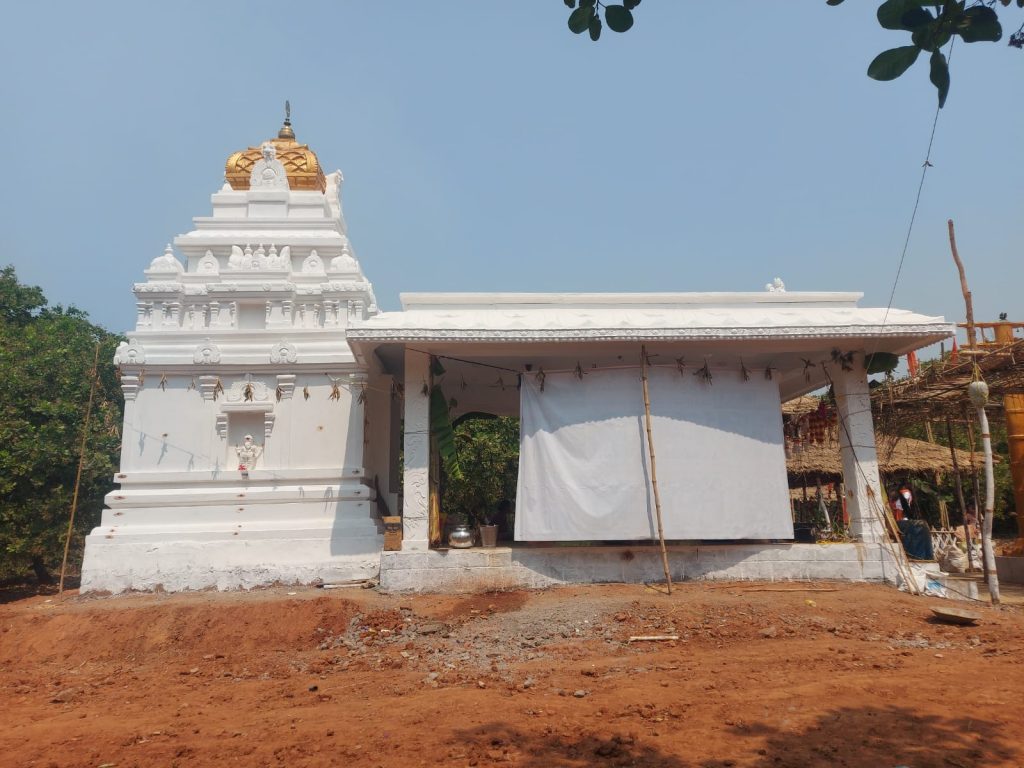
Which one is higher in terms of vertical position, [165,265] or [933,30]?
[165,265]

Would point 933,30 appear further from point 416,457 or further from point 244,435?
point 244,435

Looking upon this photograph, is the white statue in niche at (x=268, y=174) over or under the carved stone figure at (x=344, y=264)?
over

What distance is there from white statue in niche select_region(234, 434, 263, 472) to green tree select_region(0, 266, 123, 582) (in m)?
5.26

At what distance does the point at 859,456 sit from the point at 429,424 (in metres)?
6.53

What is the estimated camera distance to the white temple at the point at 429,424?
9.84 m

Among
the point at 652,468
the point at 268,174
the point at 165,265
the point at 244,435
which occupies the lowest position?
the point at 652,468

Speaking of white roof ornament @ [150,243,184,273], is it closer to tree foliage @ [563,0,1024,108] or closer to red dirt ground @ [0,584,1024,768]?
red dirt ground @ [0,584,1024,768]

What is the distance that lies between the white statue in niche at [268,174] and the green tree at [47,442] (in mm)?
6534

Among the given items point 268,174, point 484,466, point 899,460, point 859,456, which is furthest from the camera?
point 484,466

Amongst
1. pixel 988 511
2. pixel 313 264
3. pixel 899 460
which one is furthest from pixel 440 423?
pixel 899 460

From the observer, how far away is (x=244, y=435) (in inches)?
475

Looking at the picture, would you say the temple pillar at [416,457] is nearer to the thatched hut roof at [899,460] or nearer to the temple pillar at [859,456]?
the temple pillar at [859,456]

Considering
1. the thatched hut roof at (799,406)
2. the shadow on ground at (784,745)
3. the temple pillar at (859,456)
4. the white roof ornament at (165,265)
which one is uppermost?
the white roof ornament at (165,265)

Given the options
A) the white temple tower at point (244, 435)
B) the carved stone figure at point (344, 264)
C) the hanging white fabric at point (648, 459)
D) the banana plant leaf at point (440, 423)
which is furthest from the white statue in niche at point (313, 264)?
the hanging white fabric at point (648, 459)
